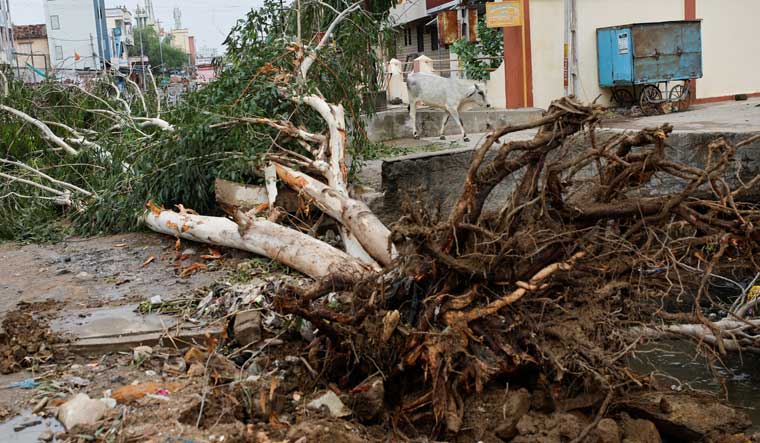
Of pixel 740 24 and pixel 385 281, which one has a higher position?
pixel 740 24

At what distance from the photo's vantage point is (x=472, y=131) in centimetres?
1342

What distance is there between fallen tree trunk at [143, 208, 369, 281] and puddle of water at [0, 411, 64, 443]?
6.09ft

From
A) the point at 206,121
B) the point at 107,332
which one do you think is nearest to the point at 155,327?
the point at 107,332

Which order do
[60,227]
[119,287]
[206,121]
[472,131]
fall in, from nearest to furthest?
[119,287] → [206,121] → [60,227] → [472,131]

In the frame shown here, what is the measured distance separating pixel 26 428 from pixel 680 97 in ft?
43.5

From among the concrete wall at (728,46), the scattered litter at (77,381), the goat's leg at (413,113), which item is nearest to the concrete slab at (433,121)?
the goat's leg at (413,113)

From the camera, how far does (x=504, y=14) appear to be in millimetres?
14000

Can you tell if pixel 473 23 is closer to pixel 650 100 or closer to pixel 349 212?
pixel 650 100

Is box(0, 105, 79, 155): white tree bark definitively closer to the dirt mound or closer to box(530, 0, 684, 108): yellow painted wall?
the dirt mound

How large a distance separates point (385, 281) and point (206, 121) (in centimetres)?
366

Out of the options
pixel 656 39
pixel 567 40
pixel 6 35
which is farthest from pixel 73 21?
pixel 656 39

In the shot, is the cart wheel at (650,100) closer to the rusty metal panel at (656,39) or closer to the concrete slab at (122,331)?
the rusty metal panel at (656,39)

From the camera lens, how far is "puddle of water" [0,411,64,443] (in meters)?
3.93

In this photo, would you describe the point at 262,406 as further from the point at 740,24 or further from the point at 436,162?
the point at 740,24
